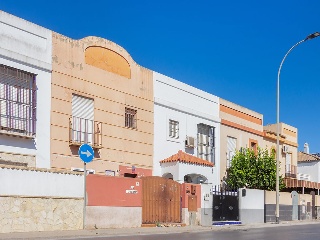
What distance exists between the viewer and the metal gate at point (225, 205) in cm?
3262

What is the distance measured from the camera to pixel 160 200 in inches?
1104

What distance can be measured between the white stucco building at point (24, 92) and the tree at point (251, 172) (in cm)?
1801

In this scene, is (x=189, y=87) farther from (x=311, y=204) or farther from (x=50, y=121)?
(x=311, y=204)

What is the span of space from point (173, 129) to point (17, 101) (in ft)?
43.0

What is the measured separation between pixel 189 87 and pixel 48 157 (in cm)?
1404

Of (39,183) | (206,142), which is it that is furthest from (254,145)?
(39,183)

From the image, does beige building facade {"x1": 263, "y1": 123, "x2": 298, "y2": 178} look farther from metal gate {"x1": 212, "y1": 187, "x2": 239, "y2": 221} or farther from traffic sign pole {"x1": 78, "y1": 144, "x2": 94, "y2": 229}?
traffic sign pole {"x1": 78, "y1": 144, "x2": 94, "y2": 229}

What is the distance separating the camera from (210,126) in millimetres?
39000

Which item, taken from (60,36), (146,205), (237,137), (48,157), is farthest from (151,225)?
(237,137)

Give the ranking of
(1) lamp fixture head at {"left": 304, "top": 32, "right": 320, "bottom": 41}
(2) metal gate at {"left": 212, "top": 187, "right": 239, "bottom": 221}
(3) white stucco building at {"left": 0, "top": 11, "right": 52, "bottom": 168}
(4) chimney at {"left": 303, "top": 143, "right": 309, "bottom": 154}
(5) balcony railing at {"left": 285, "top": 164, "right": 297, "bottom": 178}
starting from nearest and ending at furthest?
(3) white stucco building at {"left": 0, "top": 11, "right": 52, "bottom": 168}, (2) metal gate at {"left": 212, "top": 187, "right": 239, "bottom": 221}, (1) lamp fixture head at {"left": 304, "top": 32, "right": 320, "bottom": 41}, (5) balcony railing at {"left": 285, "top": 164, "right": 297, "bottom": 178}, (4) chimney at {"left": 303, "top": 143, "right": 309, "bottom": 154}

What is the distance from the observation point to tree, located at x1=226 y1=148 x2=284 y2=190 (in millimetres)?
40188

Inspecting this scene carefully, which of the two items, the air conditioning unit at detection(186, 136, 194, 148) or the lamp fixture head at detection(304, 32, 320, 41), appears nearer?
the lamp fixture head at detection(304, 32, 320, 41)

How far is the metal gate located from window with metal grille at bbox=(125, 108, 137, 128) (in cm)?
600

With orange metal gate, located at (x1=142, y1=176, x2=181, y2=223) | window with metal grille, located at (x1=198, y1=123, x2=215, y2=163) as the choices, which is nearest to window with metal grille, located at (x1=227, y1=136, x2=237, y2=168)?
window with metal grille, located at (x1=198, y1=123, x2=215, y2=163)
